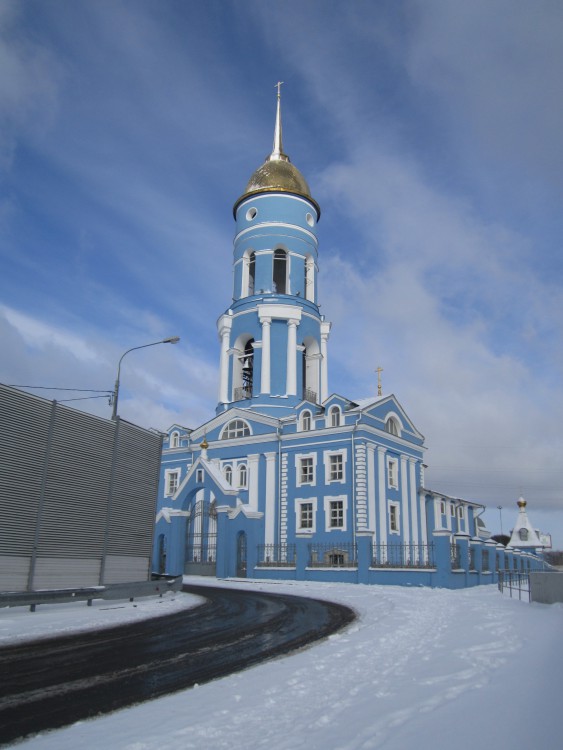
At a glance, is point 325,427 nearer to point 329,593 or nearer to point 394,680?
point 329,593

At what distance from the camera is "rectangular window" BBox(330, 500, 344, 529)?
3195 cm

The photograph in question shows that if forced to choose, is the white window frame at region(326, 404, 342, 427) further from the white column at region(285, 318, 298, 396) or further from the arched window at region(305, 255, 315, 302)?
the arched window at region(305, 255, 315, 302)

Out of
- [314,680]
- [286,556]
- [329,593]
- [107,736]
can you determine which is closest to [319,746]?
[107,736]

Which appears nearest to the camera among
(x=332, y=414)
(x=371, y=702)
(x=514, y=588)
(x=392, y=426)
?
(x=371, y=702)

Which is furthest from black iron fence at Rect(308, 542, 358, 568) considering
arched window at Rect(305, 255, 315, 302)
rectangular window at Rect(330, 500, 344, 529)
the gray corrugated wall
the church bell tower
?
arched window at Rect(305, 255, 315, 302)

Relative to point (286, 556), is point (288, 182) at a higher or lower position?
higher

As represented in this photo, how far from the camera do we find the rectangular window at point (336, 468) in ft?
107

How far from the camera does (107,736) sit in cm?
481

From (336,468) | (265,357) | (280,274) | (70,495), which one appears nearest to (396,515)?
(336,468)

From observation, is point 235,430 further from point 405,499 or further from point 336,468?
point 405,499

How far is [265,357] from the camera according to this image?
126ft

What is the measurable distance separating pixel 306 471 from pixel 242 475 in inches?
169

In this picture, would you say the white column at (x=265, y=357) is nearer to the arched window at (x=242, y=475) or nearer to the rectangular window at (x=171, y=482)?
the arched window at (x=242, y=475)

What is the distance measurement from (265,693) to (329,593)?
50.0 feet
